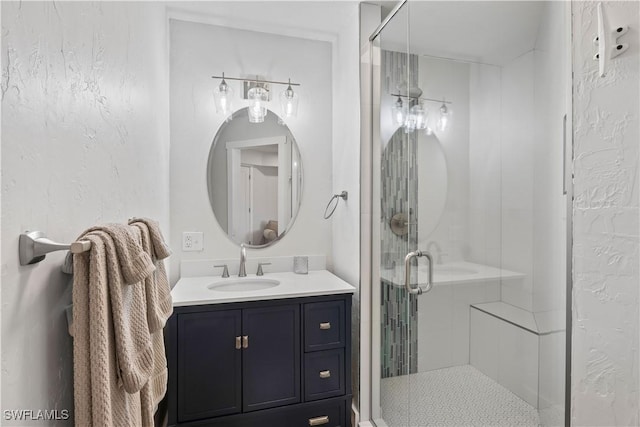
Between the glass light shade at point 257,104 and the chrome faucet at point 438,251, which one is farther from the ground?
the glass light shade at point 257,104

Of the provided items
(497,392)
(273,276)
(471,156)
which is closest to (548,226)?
(471,156)

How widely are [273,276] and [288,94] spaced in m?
1.21

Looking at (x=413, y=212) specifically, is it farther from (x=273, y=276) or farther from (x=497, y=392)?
(x=273, y=276)

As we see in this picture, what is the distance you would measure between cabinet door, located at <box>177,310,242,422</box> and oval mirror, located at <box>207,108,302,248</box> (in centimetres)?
68

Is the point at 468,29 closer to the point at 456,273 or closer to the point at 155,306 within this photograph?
the point at 456,273

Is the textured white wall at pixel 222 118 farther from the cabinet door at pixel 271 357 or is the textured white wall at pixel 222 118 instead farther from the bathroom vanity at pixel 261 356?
the cabinet door at pixel 271 357

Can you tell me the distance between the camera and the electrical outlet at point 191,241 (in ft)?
7.11

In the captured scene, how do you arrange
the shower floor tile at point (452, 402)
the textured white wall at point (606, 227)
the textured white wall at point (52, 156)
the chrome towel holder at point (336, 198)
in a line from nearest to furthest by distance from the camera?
the textured white wall at point (52, 156) → the textured white wall at point (606, 227) → the shower floor tile at point (452, 402) → the chrome towel holder at point (336, 198)

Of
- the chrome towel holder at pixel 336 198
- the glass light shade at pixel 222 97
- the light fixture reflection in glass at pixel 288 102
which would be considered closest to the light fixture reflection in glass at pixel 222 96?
the glass light shade at pixel 222 97

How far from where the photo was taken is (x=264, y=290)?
1854mm

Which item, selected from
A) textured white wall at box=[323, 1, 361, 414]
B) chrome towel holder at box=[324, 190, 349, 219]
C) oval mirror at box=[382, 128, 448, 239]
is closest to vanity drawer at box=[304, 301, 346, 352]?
textured white wall at box=[323, 1, 361, 414]

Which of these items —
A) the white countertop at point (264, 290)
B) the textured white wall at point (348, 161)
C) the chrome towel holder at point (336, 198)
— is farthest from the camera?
the chrome towel holder at point (336, 198)

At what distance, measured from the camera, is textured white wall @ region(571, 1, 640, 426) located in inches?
28.2

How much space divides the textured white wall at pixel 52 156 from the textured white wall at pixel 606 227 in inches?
44.5
